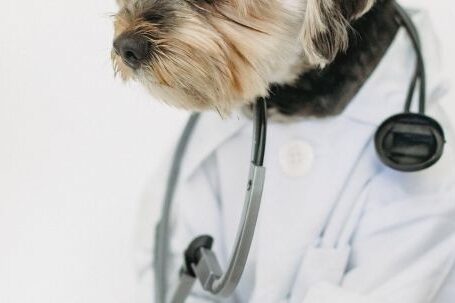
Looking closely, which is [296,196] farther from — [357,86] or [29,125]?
[29,125]

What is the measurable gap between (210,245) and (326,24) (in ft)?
1.07

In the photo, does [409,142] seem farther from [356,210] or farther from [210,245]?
[210,245]

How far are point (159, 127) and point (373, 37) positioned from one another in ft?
1.90

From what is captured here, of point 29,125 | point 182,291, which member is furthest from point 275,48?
point 29,125

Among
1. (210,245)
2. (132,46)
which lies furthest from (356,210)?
(132,46)

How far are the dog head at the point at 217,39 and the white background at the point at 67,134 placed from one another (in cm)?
49

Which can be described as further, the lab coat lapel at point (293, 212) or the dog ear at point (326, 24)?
the lab coat lapel at point (293, 212)

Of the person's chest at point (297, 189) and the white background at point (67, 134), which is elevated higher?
the person's chest at point (297, 189)

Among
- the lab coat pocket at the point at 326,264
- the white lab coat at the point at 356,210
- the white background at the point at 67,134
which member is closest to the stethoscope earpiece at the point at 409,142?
the white lab coat at the point at 356,210

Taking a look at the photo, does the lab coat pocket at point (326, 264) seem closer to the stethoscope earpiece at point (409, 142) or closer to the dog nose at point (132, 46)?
the stethoscope earpiece at point (409, 142)

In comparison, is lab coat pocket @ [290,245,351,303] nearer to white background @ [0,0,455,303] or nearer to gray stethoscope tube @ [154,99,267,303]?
gray stethoscope tube @ [154,99,267,303]

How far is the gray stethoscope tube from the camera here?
799mm

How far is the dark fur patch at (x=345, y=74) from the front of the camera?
36.4 inches

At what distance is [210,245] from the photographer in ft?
3.18
